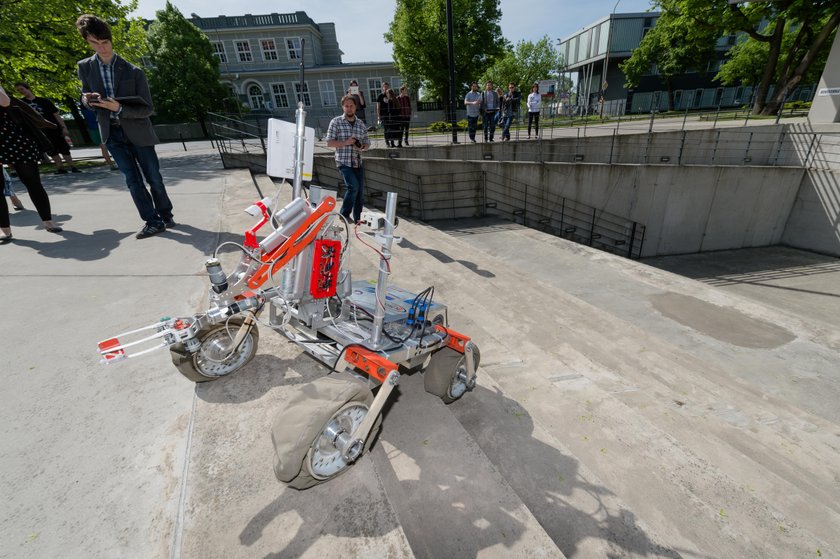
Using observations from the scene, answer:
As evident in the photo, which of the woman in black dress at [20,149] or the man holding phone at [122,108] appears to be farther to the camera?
the woman in black dress at [20,149]

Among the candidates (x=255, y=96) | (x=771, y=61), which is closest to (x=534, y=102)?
(x=771, y=61)

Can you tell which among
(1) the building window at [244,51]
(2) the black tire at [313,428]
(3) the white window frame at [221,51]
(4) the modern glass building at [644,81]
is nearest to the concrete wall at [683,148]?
(2) the black tire at [313,428]

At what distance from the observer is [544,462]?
2.52 m

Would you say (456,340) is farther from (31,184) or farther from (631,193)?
(631,193)

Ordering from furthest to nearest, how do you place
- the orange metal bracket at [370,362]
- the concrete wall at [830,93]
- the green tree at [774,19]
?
the green tree at [774,19], the concrete wall at [830,93], the orange metal bracket at [370,362]

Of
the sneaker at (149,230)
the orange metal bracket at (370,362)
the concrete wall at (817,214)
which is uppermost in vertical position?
the sneaker at (149,230)

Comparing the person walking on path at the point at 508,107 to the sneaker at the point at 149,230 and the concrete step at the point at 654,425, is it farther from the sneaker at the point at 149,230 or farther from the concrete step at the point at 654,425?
the sneaker at the point at 149,230

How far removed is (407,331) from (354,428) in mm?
904

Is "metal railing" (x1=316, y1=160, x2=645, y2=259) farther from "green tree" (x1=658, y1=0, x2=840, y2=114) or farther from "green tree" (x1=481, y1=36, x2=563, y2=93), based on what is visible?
"green tree" (x1=481, y1=36, x2=563, y2=93)

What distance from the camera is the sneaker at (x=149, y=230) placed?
5.80 metres

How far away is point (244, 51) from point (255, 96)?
4.90 meters

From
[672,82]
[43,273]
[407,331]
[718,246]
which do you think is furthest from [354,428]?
[672,82]

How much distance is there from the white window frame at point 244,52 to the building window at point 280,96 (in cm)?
379

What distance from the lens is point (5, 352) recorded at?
3.08 meters
